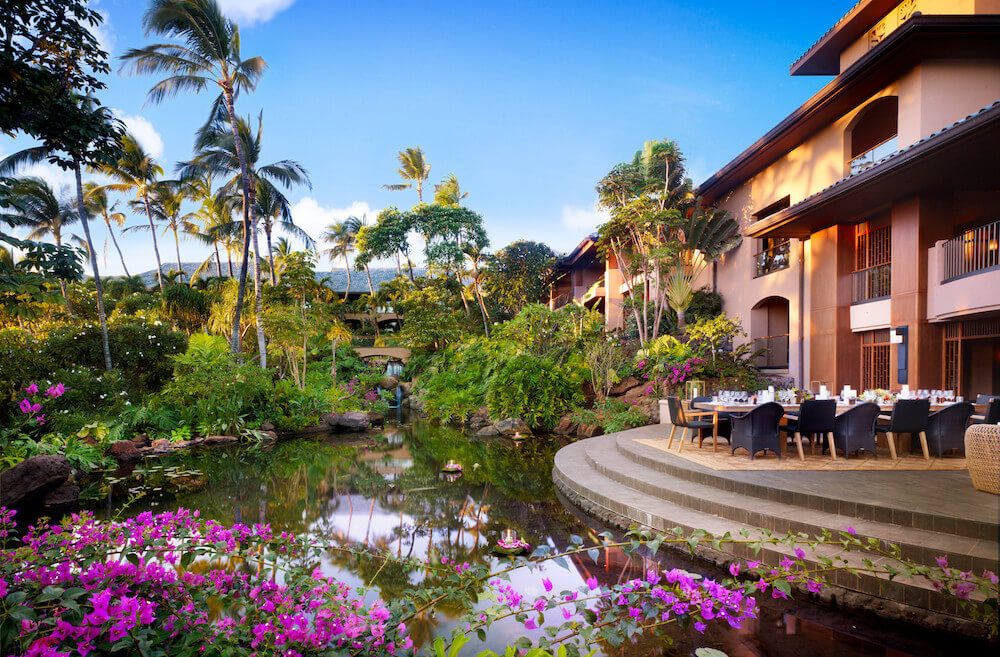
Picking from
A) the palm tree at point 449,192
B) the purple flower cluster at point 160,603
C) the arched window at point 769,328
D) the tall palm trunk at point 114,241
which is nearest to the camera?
the purple flower cluster at point 160,603

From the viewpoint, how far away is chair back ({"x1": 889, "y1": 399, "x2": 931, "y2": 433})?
638 cm

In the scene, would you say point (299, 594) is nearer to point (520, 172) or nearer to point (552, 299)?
point (520, 172)

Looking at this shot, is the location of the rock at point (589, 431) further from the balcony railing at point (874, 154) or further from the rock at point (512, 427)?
the balcony railing at point (874, 154)

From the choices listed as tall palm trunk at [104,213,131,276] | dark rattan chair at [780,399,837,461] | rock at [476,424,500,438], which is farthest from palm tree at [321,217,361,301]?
dark rattan chair at [780,399,837,461]

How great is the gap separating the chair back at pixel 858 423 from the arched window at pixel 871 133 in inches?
288

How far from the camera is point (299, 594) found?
7.23ft

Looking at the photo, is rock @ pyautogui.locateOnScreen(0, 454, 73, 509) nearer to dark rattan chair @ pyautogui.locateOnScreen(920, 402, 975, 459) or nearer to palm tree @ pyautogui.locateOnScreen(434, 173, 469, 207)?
dark rattan chair @ pyautogui.locateOnScreen(920, 402, 975, 459)

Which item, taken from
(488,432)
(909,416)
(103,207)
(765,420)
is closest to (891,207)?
(909,416)

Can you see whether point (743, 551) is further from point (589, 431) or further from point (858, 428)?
point (589, 431)

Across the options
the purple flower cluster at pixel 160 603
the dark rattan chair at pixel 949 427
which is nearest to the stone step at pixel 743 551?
the purple flower cluster at pixel 160 603

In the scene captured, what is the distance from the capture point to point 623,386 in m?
13.8

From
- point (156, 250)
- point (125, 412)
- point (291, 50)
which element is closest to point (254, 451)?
point (125, 412)

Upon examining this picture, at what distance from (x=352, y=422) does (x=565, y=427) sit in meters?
6.02

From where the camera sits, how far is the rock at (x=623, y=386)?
13.8 m
